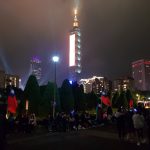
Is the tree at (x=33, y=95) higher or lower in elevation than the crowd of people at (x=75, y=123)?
higher

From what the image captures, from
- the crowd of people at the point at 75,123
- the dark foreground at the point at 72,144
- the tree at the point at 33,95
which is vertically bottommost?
the dark foreground at the point at 72,144

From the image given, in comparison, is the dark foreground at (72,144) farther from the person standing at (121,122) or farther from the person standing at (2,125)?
the person standing at (2,125)

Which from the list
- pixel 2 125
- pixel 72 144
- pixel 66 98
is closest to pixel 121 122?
pixel 72 144

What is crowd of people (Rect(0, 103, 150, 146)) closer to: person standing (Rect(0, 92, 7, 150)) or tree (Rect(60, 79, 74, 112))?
person standing (Rect(0, 92, 7, 150))

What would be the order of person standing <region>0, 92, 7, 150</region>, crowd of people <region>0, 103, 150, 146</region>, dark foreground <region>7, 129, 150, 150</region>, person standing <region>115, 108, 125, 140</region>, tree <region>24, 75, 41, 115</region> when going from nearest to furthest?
person standing <region>0, 92, 7, 150</region>, dark foreground <region>7, 129, 150, 150</region>, crowd of people <region>0, 103, 150, 146</region>, person standing <region>115, 108, 125, 140</region>, tree <region>24, 75, 41, 115</region>

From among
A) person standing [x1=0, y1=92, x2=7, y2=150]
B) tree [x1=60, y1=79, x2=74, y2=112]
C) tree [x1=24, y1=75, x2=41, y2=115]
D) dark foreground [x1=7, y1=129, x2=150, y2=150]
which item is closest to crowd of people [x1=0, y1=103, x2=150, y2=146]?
dark foreground [x1=7, y1=129, x2=150, y2=150]

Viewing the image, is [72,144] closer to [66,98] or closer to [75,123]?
[75,123]

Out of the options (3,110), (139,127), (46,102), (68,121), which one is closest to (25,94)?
(46,102)

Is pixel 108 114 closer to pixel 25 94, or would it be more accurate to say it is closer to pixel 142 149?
pixel 25 94

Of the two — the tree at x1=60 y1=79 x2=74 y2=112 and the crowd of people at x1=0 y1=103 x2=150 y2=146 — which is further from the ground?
the tree at x1=60 y1=79 x2=74 y2=112

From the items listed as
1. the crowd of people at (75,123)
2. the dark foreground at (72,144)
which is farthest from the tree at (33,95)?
the dark foreground at (72,144)

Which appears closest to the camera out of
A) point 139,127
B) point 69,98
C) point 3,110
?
point 3,110

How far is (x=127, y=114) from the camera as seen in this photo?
22.7 m

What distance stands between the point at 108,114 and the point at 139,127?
2413 cm
